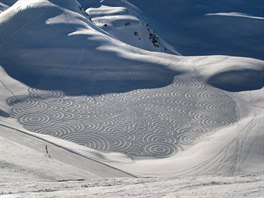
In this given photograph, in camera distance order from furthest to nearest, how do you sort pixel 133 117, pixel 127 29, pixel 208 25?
pixel 208 25 → pixel 127 29 → pixel 133 117

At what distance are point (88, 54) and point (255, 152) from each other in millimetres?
16867

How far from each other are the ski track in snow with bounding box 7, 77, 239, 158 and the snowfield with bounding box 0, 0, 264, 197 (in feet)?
0.19

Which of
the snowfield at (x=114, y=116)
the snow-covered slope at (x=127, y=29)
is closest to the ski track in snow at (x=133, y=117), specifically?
the snowfield at (x=114, y=116)

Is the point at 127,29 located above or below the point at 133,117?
above

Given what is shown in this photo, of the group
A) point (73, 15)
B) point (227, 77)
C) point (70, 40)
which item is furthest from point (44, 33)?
point (227, 77)

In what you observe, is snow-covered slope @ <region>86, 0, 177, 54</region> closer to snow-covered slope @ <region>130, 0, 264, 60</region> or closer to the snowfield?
snow-covered slope @ <region>130, 0, 264, 60</region>

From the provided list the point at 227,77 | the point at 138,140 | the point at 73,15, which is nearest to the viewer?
the point at 138,140

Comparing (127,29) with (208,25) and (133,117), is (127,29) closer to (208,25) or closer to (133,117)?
(208,25)

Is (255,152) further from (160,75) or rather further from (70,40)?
(70,40)

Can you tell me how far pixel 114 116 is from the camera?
22656 millimetres

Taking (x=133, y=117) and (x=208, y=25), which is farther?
(x=208, y=25)

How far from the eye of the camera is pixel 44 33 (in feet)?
111

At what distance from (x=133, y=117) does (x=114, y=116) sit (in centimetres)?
110

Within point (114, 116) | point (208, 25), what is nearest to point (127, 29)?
point (208, 25)
